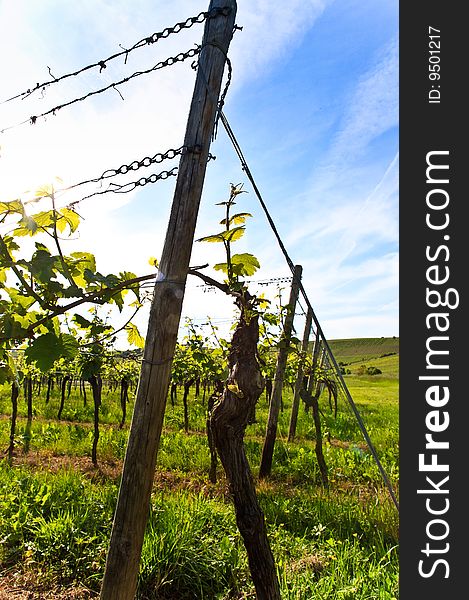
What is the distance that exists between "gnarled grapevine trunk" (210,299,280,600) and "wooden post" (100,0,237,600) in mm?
507

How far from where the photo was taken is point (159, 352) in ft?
5.71

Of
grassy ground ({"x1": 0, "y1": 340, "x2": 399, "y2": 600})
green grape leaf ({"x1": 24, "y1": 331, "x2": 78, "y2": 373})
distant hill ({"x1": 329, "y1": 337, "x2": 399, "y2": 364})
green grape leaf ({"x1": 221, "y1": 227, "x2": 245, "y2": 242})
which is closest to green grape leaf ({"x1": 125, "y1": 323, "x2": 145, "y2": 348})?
green grape leaf ({"x1": 24, "y1": 331, "x2": 78, "y2": 373})

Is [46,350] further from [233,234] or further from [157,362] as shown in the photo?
[233,234]

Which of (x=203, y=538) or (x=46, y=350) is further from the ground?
(x=46, y=350)

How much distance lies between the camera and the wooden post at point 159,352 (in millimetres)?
1733

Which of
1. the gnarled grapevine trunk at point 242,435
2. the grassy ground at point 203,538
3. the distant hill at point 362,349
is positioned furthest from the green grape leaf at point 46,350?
the distant hill at point 362,349

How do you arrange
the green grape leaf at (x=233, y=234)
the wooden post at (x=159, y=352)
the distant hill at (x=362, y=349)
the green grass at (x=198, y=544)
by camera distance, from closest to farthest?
1. the wooden post at (x=159, y=352)
2. the green grape leaf at (x=233, y=234)
3. the green grass at (x=198, y=544)
4. the distant hill at (x=362, y=349)

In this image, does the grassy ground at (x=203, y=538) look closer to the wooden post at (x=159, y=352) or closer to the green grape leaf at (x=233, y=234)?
the wooden post at (x=159, y=352)

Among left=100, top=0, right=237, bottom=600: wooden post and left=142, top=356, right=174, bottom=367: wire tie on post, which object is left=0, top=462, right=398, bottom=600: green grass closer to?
left=100, top=0, right=237, bottom=600: wooden post

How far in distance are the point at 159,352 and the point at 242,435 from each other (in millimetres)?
777

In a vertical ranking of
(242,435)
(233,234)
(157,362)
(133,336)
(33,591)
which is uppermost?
(233,234)

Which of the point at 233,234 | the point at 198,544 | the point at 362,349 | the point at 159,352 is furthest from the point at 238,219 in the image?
the point at 362,349

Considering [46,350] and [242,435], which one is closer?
[46,350]

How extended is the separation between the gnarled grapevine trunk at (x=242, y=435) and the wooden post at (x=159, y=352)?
51cm
